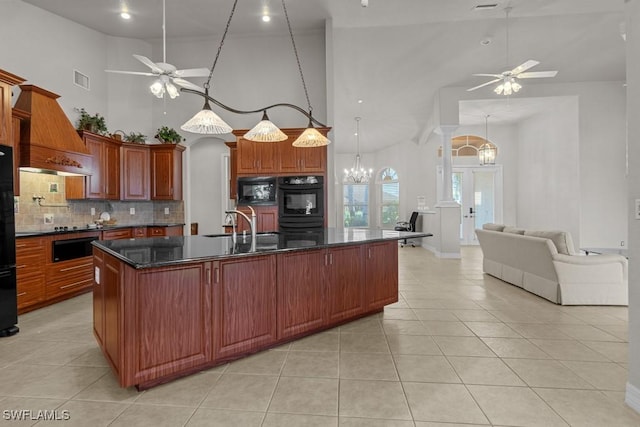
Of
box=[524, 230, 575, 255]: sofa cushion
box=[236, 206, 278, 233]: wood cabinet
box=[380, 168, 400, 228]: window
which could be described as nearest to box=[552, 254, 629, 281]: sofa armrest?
box=[524, 230, 575, 255]: sofa cushion

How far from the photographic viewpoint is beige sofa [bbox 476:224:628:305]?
366 cm

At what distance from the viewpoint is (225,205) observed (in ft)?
22.7

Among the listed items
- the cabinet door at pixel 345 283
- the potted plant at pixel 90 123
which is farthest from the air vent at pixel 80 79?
the cabinet door at pixel 345 283

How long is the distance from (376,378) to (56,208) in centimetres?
503

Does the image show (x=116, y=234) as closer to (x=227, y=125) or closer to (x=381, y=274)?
(x=227, y=125)

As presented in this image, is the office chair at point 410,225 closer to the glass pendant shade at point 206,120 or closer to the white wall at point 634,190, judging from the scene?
the white wall at point 634,190

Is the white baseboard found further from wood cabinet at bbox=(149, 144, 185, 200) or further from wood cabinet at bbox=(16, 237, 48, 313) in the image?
wood cabinet at bbox=(149, 144, 185, 200)

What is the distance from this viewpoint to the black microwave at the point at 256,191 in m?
5.22

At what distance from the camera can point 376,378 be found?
7.01 ft

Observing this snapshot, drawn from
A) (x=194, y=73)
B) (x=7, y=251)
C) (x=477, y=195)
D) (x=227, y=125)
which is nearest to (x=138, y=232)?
(x=7, y=251)

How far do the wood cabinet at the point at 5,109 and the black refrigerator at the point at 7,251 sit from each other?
0.40 ft

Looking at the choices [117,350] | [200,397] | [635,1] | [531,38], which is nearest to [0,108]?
[117,350]

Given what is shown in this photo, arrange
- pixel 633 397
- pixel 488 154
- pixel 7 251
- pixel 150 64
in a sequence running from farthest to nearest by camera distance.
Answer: pixel 488 154 → pixel 150 64 → pixel 7 251 → pixel 633 397

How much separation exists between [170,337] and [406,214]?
31.6ft
